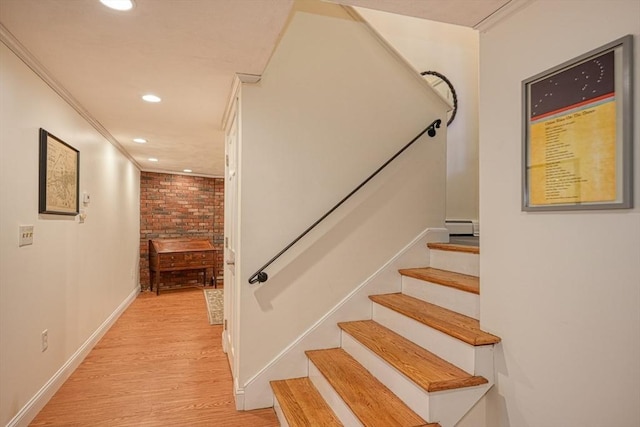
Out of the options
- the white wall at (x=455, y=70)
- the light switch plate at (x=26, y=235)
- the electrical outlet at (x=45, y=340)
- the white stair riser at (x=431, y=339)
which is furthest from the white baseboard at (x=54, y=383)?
the white wall at (x=455, y=70)

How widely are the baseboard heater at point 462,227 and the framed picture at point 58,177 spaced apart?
3.22 metres

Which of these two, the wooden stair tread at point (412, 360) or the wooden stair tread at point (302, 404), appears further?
the wooden stair tread at point (302, 404)

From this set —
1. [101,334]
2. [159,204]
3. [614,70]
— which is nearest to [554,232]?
[614,70]

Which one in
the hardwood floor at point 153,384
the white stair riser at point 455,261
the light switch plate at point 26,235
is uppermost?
the light switch plate at point 26,235

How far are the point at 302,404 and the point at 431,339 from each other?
2.71ft

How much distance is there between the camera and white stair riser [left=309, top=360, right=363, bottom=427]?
5.40ft

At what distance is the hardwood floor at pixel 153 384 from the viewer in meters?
2.19

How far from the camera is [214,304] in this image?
514 centimetres

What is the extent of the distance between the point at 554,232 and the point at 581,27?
2.34ft

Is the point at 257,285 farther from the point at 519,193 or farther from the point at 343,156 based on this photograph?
the point at 519,193

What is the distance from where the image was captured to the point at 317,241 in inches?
93.2

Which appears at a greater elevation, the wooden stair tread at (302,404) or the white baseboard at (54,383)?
the wooden stair tread at (302,404)

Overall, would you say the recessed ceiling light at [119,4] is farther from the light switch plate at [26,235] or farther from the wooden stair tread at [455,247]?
the wooden stair tread at [455,247]

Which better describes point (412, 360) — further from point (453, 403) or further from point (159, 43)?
point (159, 43)
